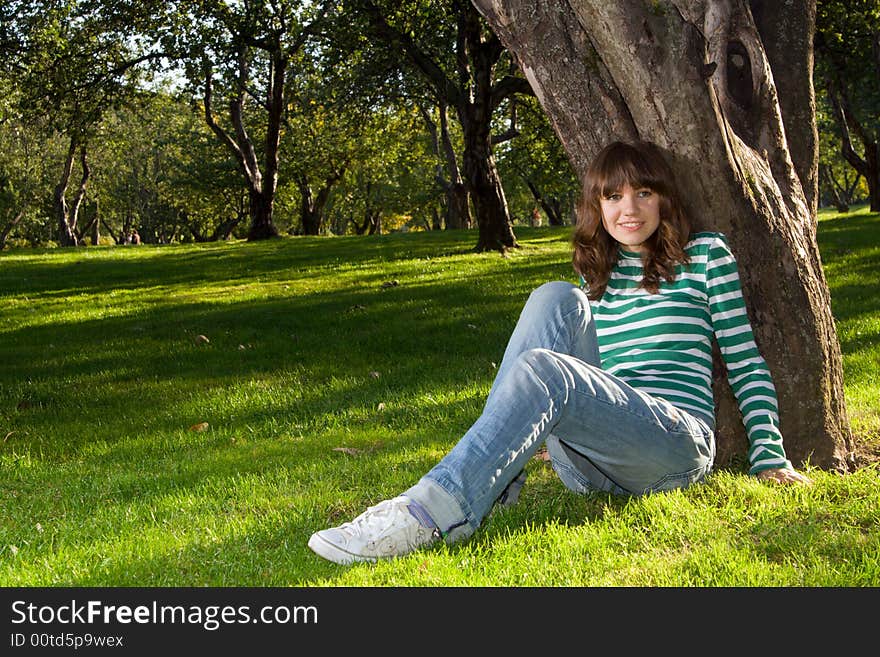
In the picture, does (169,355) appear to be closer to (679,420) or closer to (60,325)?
(60,325)

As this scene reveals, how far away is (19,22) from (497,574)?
64.6 feet

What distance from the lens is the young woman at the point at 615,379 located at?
11.0 ft

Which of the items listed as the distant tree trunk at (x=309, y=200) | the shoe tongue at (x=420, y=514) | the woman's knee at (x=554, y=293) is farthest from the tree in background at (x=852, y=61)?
the distant tree trunk at (x=309, y=200)

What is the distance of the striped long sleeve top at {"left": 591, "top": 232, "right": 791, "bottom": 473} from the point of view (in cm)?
389

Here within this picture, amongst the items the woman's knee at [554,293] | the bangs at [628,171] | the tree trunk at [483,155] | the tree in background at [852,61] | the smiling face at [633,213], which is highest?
the tree in background at [852,61]

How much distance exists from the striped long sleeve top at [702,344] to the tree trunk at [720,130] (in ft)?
1.32

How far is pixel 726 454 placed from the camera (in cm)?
450

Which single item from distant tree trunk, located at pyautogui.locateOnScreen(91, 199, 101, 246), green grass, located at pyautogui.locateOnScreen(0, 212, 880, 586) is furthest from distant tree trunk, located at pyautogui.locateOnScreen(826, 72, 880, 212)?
distant tree trunk, located at pyautogui.locateOnScreen(91, 199, 101, 246)

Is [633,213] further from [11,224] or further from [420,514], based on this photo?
[11,224]

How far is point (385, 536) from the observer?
3.36 m

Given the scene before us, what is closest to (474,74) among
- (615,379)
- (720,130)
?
(720,130)

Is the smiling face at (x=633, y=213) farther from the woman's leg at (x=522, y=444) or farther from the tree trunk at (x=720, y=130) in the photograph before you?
the woman's leg at (x=522, y=444)

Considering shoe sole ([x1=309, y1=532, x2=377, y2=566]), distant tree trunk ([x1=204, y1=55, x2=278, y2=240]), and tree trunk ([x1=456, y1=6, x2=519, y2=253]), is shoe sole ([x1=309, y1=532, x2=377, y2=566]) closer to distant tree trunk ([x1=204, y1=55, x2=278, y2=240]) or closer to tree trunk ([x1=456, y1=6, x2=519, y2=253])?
tree trunk ([x1=456, y1=6, x2=519, y2=253])
